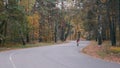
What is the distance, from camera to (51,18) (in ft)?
293

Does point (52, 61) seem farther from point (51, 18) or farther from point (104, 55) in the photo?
point (51, 18)

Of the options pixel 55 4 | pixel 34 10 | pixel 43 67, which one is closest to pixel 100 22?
pixel 34 10

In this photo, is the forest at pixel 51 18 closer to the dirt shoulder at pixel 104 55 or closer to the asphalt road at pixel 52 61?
the dirt shoulder at pixel 104 55

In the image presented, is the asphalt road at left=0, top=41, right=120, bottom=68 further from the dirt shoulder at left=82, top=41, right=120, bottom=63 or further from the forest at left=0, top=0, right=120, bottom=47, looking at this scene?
the forest at left=0, top=0, right=120, bottom=47

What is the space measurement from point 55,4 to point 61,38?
20.9 m

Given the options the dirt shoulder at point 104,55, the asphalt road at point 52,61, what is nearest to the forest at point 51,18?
the dirt shoulder at point 104,55

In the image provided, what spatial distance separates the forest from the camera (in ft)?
139

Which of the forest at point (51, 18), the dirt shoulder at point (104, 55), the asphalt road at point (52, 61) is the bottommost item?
the dirt shoulder at point (104, 55)

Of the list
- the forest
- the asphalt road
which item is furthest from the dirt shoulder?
the forest

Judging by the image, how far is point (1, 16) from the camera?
1905 inches

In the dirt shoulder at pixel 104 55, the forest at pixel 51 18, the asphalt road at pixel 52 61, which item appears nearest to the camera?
the asphalt road at pixel 52 61

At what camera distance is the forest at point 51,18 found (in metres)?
42.3

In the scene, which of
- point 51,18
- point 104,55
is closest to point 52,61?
point 104,55

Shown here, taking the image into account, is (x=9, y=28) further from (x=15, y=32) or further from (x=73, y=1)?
(x=73, y=1)
